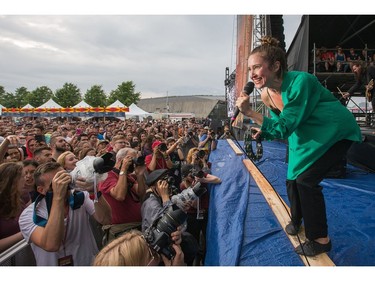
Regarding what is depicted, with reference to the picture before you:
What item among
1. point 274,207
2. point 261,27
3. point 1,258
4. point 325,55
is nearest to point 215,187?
point 274,207

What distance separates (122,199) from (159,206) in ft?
1.20

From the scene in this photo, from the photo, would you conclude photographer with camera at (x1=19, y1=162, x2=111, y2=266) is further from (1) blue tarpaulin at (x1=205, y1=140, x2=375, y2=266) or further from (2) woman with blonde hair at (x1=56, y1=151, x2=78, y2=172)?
(1) blue tarpaulin at (x1=205, y1=140, x2=375, y2=266)

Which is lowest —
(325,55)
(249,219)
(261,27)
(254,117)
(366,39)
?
(249,219)

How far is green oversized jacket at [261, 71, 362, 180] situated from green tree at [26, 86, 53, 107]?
64.2m

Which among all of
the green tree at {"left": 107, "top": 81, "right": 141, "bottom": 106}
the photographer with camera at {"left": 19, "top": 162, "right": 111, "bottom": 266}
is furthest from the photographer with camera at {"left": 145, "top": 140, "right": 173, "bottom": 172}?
the green tree at {"left": 107, "top": 81, "right": 141, "bottom": 106}

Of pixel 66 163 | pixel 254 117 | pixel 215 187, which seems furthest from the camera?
pixel 215 187

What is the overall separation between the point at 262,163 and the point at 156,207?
291 centimetres

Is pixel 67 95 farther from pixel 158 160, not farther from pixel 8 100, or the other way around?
pixel 158 160

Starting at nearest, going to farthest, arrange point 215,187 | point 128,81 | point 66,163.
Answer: point 66,163 → point 215,187 → point 128,81

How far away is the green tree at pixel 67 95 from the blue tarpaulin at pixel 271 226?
186 feet

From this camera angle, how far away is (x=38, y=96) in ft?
189

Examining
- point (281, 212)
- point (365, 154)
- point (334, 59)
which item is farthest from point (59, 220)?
point (334, 59)

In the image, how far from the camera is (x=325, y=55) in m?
8.36

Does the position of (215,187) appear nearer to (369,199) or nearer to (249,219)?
(249,219)
